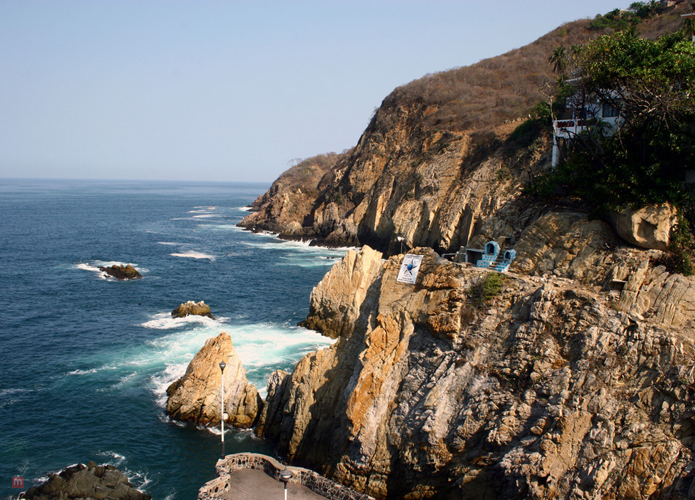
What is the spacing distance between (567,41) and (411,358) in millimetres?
77544

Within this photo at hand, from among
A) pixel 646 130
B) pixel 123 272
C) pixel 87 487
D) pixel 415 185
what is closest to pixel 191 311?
pixel 123 272

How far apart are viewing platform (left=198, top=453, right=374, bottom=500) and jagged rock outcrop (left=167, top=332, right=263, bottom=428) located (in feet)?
20.3

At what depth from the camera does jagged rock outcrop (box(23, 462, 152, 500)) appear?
2038 centimetres

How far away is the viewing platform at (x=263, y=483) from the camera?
19531mm

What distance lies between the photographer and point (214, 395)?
28.0 meters

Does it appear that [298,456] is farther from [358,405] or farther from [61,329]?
[61,329]

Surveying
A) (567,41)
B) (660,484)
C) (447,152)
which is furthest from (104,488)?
(567,41)

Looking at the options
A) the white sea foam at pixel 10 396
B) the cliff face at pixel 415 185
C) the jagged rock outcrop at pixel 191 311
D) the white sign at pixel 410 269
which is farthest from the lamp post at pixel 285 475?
the cliff face at pixel 415 185

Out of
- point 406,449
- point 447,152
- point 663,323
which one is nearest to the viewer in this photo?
point 663,323

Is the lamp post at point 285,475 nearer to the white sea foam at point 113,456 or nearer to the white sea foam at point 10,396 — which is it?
the white sea foam at point 113,456

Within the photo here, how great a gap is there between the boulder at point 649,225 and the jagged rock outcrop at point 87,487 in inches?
899

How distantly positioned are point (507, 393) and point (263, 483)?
999cm

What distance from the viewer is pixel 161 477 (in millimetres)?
23172

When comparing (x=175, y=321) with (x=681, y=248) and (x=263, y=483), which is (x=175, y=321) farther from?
(x=681, y=248)
